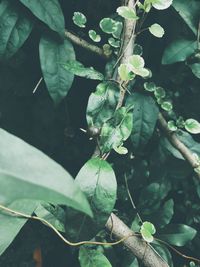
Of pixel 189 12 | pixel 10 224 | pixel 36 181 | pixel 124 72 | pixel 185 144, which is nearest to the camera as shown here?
pixel 36 181

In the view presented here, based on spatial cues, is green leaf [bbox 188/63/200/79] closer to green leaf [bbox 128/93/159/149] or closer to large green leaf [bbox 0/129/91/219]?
green leaf [bbox 128/93/159/149]

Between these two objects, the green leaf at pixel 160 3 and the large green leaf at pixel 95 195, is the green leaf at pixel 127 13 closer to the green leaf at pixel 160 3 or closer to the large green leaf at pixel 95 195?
the green leaf at pixel 160 3

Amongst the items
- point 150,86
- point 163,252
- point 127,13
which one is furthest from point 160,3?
point 163,252

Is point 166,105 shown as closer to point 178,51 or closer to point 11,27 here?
point 178,51

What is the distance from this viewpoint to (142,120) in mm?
881

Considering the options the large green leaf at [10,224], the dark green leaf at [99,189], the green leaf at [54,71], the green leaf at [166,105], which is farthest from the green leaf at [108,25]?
the large green leaf at [10,224]

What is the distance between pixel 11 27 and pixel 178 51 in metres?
0.38

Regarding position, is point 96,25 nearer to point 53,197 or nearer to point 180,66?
point 180,66

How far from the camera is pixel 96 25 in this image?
1.04 meters

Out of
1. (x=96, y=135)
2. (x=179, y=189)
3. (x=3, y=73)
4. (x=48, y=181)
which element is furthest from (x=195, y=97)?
(x=48, y=181)

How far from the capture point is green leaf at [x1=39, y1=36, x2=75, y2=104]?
0.85m

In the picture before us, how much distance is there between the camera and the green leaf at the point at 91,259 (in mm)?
768

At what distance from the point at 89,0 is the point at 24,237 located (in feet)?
2.22

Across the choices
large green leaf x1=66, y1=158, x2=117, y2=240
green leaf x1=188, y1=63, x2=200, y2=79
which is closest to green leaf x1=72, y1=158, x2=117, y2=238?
large green leaf x1=66, y1=158, x2=117, y2=240
